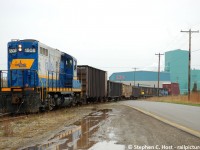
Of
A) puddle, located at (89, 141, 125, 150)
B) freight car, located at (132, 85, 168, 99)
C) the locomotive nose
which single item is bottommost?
freight car, located at (132, 85, 168, 99)

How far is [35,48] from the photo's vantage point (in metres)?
19.0

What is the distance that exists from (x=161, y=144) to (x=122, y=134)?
1.90 m

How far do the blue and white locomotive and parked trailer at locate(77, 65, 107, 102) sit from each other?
744 centimetres

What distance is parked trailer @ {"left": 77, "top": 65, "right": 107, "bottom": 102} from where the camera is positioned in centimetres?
3005

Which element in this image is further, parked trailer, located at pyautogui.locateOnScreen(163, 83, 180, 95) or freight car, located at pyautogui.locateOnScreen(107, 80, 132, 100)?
parked trailer, located at pyautogui.locateOnScreen(163, 83, 180, 95)

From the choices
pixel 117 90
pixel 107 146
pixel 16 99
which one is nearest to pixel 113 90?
pixel 117 90

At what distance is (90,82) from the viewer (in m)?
31.4

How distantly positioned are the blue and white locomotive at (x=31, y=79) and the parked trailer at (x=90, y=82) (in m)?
7.44

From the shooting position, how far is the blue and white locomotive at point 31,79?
17.6 m

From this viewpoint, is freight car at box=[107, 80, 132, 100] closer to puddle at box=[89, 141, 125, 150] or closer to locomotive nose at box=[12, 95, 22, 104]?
locomotive nose at box=[12, 95, 22, 104]

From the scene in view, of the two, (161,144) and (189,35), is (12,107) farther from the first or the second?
(189,35)

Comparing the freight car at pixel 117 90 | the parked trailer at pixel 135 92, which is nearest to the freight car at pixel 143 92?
the parked trailer at pixel 135 92

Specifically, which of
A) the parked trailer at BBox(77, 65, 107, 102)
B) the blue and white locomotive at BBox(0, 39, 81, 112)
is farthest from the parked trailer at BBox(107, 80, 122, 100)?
the blue and white locomotive at BBox(0, 39, 81, 112)

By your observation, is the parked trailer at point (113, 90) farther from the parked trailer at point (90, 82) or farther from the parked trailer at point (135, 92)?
the parked trailer at point (135, 92)
